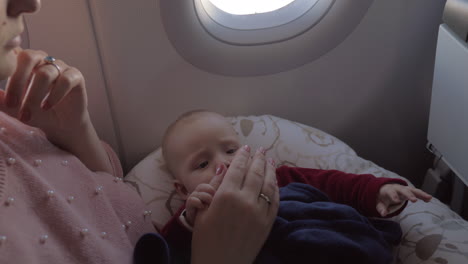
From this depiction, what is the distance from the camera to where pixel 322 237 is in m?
0.90

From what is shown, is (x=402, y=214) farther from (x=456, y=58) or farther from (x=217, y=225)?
(x=217, y=225)

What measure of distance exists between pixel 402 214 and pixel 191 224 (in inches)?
20.6

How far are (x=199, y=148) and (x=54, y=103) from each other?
405mm

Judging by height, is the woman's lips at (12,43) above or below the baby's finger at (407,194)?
above

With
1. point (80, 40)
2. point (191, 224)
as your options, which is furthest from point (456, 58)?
point (80, 40)

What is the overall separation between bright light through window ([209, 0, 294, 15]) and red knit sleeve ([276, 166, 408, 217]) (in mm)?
503

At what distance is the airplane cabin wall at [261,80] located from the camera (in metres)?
1.14

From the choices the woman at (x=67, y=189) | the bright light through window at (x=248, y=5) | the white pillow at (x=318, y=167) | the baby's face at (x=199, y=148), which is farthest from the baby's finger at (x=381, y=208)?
the bright light through window at (x=248, y=5)

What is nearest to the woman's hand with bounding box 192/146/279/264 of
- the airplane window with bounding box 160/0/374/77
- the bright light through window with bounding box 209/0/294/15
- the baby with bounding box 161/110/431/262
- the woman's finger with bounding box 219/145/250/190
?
the woman's finger with bounding box 219/145/250/190

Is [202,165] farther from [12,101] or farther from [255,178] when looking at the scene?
[12,101]

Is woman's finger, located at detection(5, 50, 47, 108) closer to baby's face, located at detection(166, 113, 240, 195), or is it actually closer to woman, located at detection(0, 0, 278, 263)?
woman, located at detection(0, 0, 278, 263)

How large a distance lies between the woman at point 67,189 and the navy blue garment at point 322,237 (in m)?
0.09

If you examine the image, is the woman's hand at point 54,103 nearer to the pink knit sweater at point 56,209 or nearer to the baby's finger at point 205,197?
the pink knit sweater at point 56,209

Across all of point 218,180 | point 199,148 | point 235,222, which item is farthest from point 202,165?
point 235,222
